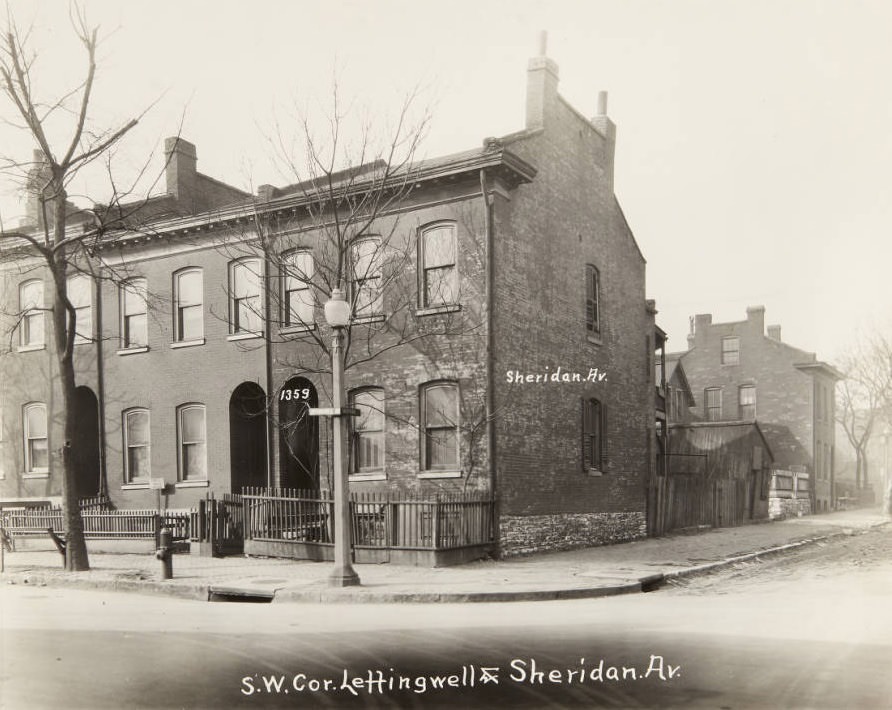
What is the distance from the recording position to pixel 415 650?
8508 mm

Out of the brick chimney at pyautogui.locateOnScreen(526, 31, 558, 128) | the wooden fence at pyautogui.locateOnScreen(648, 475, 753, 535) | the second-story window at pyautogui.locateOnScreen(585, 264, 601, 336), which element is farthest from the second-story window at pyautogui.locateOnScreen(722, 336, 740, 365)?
the brick chimney at pyautogui.locateOnScreen(526, 31, 558, 128)

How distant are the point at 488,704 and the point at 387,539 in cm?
1036

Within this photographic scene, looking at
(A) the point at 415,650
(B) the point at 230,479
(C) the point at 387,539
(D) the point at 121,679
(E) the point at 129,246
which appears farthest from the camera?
(E) the point at 129,246

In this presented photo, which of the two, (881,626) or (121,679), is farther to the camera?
(881,626)

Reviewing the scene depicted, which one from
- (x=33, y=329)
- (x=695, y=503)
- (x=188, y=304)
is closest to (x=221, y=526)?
(x=188, y=304)

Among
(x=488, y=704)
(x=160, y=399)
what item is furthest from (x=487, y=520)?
(x=488, y=704)

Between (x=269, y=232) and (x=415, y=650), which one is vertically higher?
(x=269, y=232)

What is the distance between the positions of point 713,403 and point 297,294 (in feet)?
104

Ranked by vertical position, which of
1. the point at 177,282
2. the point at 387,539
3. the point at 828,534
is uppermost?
the point at 177,282

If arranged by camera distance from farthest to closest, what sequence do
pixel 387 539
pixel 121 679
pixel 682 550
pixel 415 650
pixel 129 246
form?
pixel 129 246 → pixel 682 550 → pixel 387 539 → pixel 415 650 → pixel 121 679

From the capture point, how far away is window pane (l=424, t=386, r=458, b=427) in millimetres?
18828

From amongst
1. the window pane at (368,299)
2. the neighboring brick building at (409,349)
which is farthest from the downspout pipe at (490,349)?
the window pane at (368,299)

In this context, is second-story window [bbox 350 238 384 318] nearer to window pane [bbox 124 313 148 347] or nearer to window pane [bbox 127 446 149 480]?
window pane [bbox 124 313 148 347]

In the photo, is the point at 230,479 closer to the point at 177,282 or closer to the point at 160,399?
the point at 160,399
